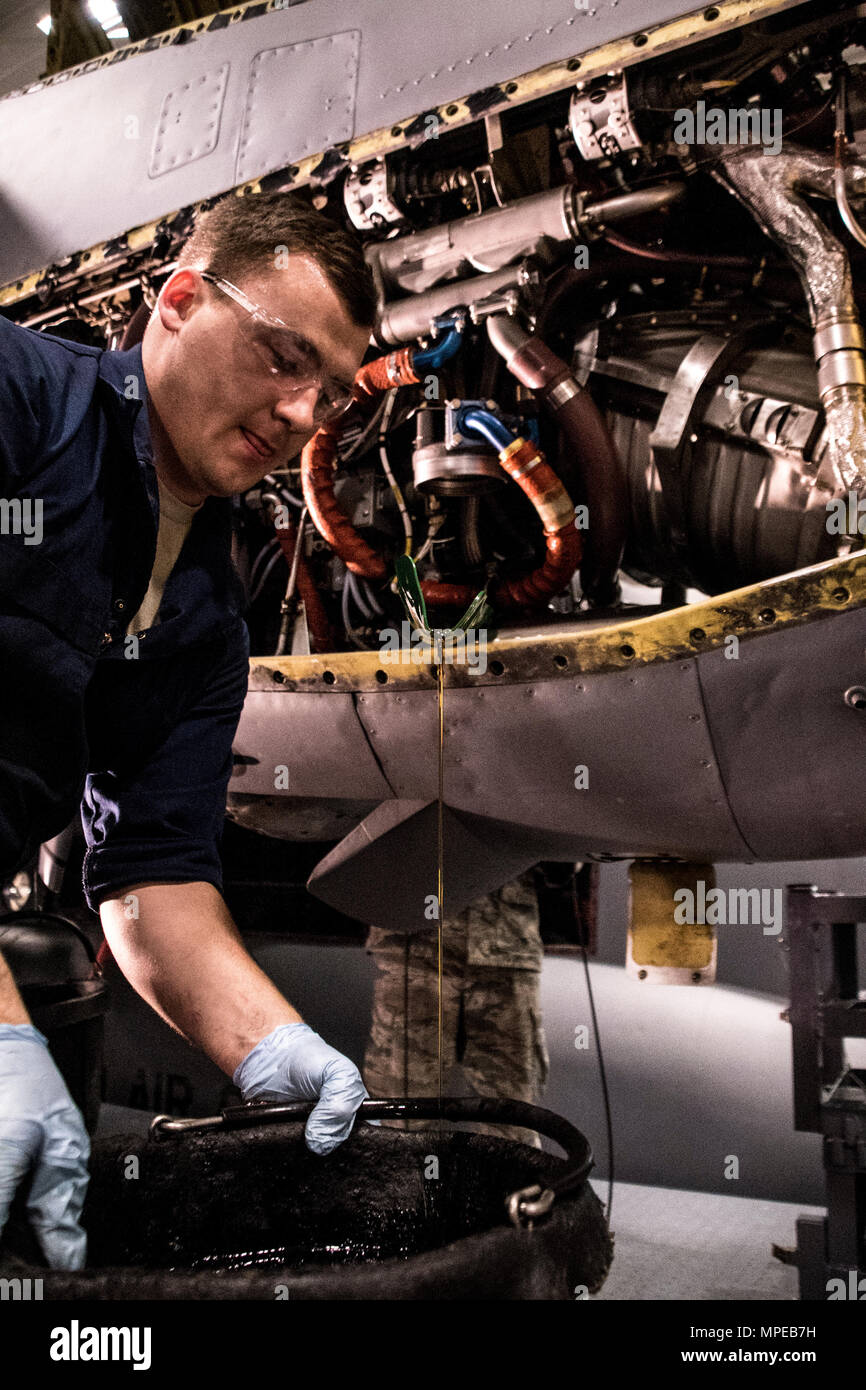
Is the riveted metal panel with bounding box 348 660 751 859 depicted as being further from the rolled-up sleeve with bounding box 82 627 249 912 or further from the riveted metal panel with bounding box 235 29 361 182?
the riveted metal panel with bounding box 235 29 361 182

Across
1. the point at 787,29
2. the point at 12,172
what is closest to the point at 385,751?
the point at 787,29

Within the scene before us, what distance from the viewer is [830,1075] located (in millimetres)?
2379

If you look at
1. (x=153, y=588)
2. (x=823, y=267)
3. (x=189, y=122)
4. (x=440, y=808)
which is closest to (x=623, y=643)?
(x=440, y=808)

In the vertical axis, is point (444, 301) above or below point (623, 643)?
above

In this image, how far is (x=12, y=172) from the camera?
3.45 m

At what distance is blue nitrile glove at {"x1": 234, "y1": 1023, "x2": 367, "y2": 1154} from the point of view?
1438 mm

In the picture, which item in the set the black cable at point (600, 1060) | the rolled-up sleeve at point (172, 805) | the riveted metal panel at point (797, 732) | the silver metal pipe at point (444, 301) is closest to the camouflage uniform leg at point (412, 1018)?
the black cable at point (600, 1060)

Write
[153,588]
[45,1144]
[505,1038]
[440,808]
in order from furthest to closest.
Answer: [505,1038]
[440,808]
[153,588]
[45,1144]

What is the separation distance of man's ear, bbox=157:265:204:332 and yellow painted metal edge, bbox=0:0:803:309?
873 mm

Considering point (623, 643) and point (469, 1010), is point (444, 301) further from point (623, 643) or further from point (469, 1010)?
point (469, 1010)

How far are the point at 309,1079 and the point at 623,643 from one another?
1.19 meters

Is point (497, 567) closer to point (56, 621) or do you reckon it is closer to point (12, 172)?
point (56, 621)

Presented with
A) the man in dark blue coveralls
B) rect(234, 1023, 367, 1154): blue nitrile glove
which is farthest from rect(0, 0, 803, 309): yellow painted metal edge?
rect(234, 1023, 367, 1154): blue nitrile glove
